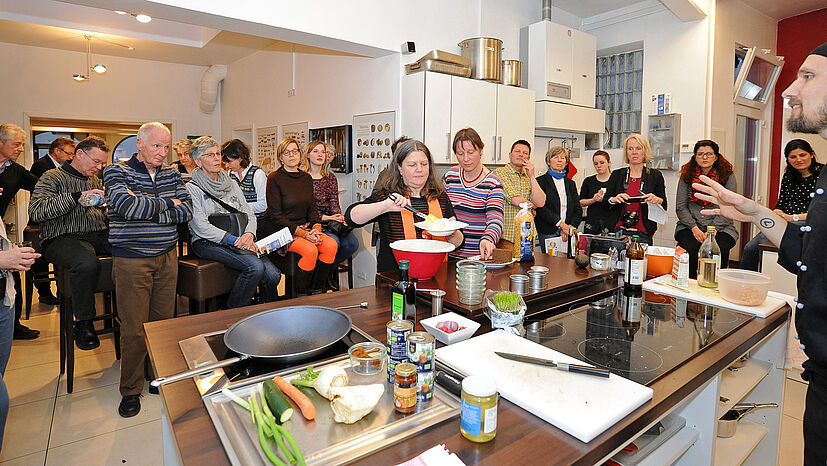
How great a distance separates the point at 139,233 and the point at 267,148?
4.62m

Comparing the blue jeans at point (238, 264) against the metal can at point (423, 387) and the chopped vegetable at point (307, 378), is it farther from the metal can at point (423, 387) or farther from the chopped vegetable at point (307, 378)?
the metal can at point (423, 387)

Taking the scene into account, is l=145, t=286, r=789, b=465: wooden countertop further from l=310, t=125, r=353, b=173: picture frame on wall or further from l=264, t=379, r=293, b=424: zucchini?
l=310, t=125, r=353, b=173: picture frame on wall

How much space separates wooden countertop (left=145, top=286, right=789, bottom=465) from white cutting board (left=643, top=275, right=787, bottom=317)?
402 mm

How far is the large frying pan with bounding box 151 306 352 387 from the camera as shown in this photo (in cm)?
129

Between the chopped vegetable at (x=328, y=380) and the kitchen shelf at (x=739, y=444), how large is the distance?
1464 millimetres

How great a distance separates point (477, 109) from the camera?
447cm

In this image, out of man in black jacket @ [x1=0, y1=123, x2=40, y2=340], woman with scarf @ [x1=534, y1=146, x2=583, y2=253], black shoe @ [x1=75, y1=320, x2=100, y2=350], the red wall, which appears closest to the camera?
black shoe @ [x1=75, y1=320, x2=100, y2=350]

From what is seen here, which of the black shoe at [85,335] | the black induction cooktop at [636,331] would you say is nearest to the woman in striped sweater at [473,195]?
the black induction cooktop at [636,331]

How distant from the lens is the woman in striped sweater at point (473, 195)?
2.59 meters

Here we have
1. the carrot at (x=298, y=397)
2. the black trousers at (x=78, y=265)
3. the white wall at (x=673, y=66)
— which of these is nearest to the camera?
the carrot at (x=298, y=397)

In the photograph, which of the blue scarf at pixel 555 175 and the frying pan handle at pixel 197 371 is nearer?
the frying pan handle at pixel 197 371

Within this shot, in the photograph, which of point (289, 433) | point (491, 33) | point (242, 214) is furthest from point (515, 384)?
point (491, 33)

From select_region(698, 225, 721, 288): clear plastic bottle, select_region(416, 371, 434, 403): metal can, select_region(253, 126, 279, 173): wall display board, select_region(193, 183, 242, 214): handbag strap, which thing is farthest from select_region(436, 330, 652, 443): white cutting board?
select_region(253, 126, 279, 173): wall display board

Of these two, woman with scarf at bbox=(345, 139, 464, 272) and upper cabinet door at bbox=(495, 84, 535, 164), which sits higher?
upper cabinet door at bbox=(495, 84, 535, 164)
